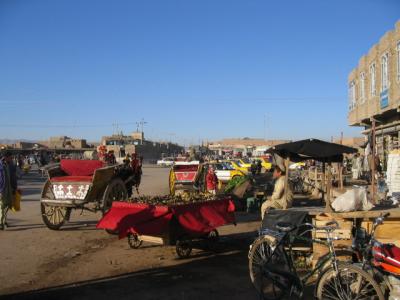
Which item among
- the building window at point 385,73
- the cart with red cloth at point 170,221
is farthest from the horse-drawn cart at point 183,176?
the building window at point 385,73

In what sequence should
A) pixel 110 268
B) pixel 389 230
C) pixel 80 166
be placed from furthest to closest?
pixel 80 166 → pixel 110 268 → pixel 389 230

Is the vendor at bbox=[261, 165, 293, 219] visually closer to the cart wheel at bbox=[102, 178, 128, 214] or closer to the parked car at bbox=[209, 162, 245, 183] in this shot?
the cart wheel at bbox=[102, 178, 128, 214]

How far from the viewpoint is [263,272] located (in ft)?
19.6

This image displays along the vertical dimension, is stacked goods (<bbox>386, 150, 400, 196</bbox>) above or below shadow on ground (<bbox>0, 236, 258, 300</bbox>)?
above

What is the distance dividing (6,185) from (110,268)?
4.96 m

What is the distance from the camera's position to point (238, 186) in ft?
55.2

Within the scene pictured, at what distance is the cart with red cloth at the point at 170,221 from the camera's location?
25.5ft

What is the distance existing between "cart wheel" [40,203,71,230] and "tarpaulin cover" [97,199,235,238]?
3.32 meters

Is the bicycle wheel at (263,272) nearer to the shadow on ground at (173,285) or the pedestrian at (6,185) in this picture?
the shadow on ground at (173,285)

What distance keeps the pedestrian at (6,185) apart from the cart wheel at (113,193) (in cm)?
246

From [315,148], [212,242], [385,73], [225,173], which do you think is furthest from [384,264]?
[385,73]

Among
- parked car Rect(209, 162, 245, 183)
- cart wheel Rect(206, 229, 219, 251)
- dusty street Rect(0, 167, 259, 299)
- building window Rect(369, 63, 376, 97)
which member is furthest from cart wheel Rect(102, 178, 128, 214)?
building window Rect(369, 63, 376, 97)

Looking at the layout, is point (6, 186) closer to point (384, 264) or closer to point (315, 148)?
point (315, 148)

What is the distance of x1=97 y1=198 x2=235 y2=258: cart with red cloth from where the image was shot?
7781 millimetres
